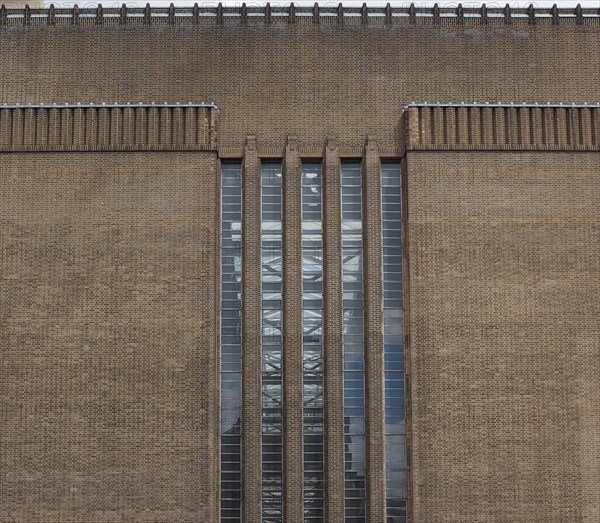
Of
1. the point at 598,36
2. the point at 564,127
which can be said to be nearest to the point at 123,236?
the point at 564,127

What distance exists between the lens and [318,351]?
28.1 metres

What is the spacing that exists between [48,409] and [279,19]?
1299 centimetres

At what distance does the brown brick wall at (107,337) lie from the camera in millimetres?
26609

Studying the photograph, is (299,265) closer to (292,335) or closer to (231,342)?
(292,335)

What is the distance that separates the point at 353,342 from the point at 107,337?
22.1 feet

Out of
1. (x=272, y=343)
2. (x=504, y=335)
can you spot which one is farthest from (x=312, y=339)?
(x=504, y=335)

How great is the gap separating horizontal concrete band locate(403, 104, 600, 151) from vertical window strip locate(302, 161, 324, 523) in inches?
124

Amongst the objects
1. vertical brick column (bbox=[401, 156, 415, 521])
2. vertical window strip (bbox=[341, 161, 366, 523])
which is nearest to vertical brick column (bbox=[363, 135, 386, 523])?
vertical window strip (bbox=[341, 161, 366, 523])

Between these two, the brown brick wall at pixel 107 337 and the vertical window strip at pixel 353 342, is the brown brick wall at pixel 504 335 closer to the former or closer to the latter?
the vertical window strip at pixel 353 342

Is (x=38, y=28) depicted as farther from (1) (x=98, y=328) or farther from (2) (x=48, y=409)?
(2) (x=48, y=409)

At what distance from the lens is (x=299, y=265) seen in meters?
28.2

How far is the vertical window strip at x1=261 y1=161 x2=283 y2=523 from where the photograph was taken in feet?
89.8

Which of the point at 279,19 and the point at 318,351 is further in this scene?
the point at 279,19

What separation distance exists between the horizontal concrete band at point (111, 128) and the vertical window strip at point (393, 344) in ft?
17.5
